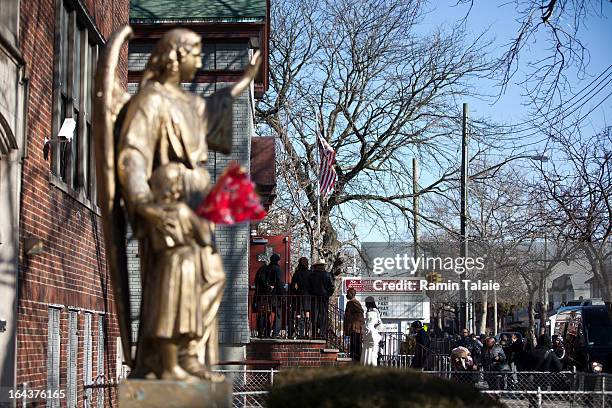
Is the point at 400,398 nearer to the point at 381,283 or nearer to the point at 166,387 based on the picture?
the point at 166,387

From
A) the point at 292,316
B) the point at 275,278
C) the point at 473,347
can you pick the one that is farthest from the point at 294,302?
the point at 473,347

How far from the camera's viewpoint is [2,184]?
11641 mm

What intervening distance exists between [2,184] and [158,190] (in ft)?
15.9

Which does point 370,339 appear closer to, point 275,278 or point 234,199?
point 275,278

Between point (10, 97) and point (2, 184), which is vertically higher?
point (10, 97)

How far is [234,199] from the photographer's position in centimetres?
704

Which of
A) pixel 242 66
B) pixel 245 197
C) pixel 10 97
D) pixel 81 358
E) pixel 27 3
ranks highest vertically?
pixel 242 66

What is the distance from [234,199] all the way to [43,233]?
652cm

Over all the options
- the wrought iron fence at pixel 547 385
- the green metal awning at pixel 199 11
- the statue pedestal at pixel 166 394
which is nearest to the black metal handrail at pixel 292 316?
the wrought iron fence at pixel 547 385

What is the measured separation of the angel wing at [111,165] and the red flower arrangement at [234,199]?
0.72 meters

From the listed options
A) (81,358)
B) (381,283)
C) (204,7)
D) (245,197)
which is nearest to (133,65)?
(204,7)

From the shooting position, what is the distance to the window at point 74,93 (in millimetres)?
13852

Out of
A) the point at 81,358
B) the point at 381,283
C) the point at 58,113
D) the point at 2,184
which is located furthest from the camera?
the point at 381,283

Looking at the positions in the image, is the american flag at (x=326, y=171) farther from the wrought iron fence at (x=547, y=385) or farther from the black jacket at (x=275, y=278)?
the wrought iron fence at (x=547, y=385)
